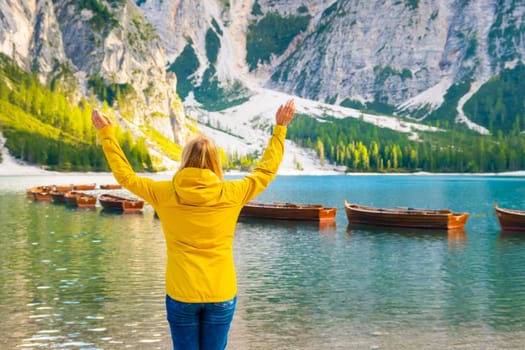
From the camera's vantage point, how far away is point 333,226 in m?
70.8

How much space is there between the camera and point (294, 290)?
→ 3188 centimetres

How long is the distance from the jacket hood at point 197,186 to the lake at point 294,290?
39.4ft

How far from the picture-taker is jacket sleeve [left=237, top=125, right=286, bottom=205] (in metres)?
10.3

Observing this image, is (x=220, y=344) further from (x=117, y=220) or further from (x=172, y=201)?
(x=117, y=220)

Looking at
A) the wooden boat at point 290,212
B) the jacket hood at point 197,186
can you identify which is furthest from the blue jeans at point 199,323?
the wooden boat at point 290,212

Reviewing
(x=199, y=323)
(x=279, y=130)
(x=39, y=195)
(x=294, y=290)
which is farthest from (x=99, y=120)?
(x=39, y=195)

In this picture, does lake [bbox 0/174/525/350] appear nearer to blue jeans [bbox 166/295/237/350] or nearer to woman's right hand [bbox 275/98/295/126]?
blue jeans [bbox 166/295/237/350]

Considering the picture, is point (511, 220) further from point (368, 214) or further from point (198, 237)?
point (198, 237)

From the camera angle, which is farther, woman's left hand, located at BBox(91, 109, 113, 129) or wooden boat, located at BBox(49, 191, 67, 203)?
wooden boat, located at BBox(49, 191, 67, 203)

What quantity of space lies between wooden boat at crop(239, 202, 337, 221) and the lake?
1261 centimetres

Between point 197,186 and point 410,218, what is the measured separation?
60.7 meters

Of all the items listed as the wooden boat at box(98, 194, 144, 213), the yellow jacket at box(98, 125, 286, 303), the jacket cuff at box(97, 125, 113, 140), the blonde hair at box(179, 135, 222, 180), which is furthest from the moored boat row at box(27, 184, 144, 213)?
the blonde hair at box(179, 135, 222, 180)

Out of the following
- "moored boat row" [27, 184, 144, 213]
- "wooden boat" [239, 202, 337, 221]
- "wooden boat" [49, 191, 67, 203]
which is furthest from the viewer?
"wooden boat" [49, 191, 67, 203]

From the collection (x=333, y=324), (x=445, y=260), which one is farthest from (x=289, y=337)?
(x=445, y=260)
